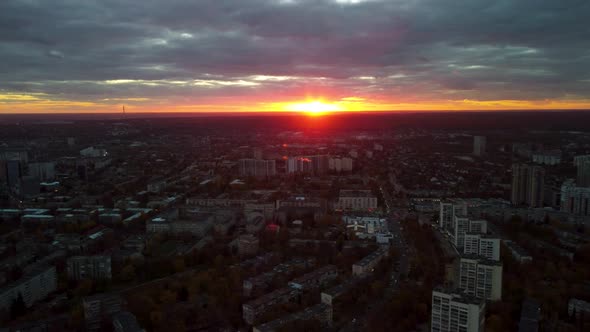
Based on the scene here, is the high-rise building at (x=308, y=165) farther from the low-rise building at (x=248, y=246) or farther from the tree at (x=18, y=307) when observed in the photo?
the tree at (x=18, y=307)

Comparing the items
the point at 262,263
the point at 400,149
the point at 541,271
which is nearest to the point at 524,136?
the point at 400,149

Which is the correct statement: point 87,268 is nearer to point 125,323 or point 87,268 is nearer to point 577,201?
point 125,323

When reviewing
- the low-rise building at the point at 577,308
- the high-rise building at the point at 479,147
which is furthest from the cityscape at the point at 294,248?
the high-rise building at the point at 479,147

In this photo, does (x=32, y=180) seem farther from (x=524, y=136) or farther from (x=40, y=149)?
(x=524, y=136)

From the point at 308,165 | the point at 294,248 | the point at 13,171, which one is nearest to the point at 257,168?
the point at 308,165

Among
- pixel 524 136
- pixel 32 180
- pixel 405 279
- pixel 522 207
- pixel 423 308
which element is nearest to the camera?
pixel 423 308

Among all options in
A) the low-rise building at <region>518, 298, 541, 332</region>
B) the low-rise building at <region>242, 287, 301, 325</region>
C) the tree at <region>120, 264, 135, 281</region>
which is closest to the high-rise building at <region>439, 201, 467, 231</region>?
the low-rise building at <region>518, 298, 541, 332</region>
